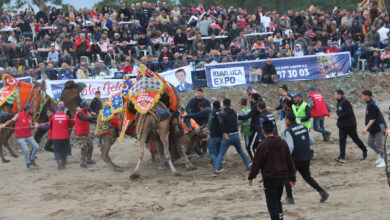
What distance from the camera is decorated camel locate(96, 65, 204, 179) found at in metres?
11.1

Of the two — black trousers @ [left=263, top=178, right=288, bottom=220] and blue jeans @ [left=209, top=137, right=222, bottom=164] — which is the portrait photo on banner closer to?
blue jeans @ [left=209, top=137, right=222, bottom=164]

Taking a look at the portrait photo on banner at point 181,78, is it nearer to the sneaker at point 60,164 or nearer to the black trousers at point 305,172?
the sneaker at point 60,164

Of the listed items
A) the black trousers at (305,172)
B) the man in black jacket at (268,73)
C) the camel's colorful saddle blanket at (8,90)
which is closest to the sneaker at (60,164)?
the camel's colorful saddle blanket at (8,90)

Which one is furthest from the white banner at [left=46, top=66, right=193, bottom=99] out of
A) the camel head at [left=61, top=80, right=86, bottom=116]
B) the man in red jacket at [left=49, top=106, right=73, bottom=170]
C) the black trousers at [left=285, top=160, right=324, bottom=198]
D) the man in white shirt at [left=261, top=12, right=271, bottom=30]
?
the black trousers at [left=285, top=160, right=324, bottom=198]

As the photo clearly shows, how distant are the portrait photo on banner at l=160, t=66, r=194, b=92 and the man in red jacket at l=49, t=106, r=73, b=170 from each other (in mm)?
6189

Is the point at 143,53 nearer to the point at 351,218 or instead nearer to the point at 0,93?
the point at 0,93

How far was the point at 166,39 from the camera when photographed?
21.5 metres

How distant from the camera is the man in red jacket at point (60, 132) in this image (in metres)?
12.5

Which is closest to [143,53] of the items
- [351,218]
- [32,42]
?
[32,42]

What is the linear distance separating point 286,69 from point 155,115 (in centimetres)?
971

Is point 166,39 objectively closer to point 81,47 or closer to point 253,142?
point 81,47

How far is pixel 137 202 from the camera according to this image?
30.3 ft

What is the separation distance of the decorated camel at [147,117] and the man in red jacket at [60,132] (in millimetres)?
834

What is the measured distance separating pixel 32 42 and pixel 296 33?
11402mm
